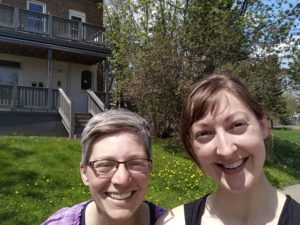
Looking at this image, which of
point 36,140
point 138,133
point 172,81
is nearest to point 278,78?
point 172,81

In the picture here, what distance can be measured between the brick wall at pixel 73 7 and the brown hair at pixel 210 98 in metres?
20.4

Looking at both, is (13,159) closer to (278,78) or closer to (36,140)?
(36,140)

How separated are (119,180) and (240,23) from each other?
15.6 meters

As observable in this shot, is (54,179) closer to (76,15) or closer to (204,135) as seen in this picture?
(204,135)

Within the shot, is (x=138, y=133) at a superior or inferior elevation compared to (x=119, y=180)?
superior

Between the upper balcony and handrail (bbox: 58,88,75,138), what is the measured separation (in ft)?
7.95

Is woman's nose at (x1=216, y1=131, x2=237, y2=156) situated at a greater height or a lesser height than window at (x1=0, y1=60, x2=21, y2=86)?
lesser

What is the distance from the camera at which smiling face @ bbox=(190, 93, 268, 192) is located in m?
1.80

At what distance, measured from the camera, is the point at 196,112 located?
1.91 m

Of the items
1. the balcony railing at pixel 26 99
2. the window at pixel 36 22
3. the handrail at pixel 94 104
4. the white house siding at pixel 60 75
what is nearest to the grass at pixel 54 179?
the balcony railing at pixel 26 99

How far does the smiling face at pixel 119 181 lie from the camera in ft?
6.79

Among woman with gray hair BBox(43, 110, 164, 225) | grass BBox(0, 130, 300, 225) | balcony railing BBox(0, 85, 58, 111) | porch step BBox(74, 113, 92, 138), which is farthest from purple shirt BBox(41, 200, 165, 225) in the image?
balcony railing BBox(0, 85, 58, 111)

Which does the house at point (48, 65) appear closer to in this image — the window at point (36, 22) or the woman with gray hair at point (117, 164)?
the window at point (36, 22)

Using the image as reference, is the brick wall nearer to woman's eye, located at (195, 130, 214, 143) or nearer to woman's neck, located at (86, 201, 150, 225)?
woman's neck, located at (86, 201, 150, 225)
